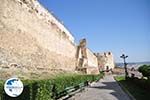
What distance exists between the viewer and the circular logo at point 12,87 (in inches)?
264

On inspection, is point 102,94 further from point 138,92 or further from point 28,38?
point 28,38

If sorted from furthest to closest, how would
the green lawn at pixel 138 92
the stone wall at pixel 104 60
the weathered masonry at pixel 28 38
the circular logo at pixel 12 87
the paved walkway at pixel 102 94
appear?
the stone wall at pixel 104 60
the paved walkway at pixel 102 94
the green lawn at pixel 138 92
the weathered masonry at pixel 28 38
the circular logo at pixel 12 87

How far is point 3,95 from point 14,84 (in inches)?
36.1

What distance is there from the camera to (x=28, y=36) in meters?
15.3

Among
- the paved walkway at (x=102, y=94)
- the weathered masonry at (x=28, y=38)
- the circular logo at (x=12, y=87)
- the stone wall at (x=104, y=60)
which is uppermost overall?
the stone wall at (x=104, y=60)

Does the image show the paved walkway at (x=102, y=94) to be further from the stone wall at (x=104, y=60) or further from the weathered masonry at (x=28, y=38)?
the stone wall at (x=104, y=60)

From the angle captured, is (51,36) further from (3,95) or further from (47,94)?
(3,95)

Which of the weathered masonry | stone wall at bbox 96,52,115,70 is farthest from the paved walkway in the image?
stone wall at bbox 96,52,115,70

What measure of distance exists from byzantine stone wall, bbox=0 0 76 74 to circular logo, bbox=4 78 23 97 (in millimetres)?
4120

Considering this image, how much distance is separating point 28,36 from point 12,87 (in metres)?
8.75

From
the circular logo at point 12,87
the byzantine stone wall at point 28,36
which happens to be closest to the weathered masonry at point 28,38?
the byzantine stone wall at point 28,36

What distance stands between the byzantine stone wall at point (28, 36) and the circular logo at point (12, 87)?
412cm

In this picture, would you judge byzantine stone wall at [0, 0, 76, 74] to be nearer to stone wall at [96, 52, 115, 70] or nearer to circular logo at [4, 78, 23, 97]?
circular logo at [4, 78, 23, 97]

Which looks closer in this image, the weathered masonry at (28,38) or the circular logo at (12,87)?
the circular logo at (12,87)
